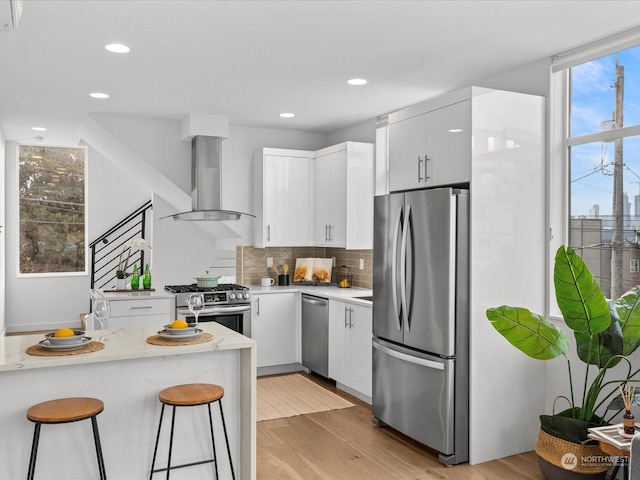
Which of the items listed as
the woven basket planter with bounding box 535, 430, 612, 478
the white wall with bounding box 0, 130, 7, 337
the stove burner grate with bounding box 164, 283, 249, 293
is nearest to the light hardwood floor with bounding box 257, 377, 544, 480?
the woven basket planter with bounding box 535, 430, 612, 478

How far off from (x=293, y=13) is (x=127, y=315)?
335 centimetres

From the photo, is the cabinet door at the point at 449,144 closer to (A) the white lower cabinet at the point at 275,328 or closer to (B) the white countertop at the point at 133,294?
(A) the white lower cabinet at the point at 275,328

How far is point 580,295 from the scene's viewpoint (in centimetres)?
317

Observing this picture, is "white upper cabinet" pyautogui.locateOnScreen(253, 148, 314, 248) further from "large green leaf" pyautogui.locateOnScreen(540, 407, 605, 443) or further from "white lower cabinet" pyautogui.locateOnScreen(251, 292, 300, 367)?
"large green leaf" pyautogui.locateOnScreen(540, 407, 605, 443)

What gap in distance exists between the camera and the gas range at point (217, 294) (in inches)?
212

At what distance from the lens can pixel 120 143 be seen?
5.67 metres

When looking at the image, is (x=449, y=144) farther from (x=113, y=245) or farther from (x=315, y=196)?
(x=113, y=245)

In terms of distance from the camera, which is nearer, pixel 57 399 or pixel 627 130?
pixel 57 399

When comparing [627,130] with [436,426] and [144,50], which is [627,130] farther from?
[144,50]

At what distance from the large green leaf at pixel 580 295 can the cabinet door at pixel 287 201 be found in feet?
11.0

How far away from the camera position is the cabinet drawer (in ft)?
17.2

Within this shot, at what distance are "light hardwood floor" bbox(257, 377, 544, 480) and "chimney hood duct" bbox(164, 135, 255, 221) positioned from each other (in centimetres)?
218

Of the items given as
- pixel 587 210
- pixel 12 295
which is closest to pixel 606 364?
pixel 587 210

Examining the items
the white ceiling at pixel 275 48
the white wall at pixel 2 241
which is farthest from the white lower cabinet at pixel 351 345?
the white wall at pixel 2 241
